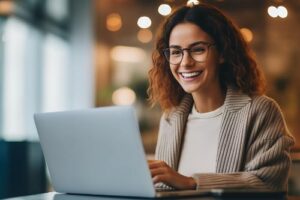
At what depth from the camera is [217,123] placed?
2428 mm

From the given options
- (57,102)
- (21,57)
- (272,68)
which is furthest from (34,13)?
(272,68)

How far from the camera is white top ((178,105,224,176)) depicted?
2391mm

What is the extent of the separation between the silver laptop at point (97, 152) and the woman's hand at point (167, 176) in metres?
0.14

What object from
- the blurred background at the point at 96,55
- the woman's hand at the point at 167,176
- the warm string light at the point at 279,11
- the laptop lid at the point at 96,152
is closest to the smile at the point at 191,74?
the woman's hand at the point at 167,176

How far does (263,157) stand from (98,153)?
2.09ft

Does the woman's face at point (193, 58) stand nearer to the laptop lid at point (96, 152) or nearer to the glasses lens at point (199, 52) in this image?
the glasses lens at point (199, 52)

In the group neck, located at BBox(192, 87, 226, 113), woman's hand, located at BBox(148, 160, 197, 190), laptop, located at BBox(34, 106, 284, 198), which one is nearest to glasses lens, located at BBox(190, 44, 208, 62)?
neck, located at BBox(192, 87, 226, 113)

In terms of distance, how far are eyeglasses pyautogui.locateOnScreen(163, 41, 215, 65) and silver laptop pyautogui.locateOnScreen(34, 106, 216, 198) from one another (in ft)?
2.13

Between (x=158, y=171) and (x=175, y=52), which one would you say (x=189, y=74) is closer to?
(x=175, y=52)

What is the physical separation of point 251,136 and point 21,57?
4.21 m

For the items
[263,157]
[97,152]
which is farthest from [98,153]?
[263,157]

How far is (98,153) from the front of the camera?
174cm

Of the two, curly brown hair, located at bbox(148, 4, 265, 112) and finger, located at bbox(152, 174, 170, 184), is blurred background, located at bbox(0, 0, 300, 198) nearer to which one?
curly brown hair, located at bbox(148, 4, 265, 112)

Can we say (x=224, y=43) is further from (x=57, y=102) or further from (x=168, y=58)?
(x=57, y=102)
